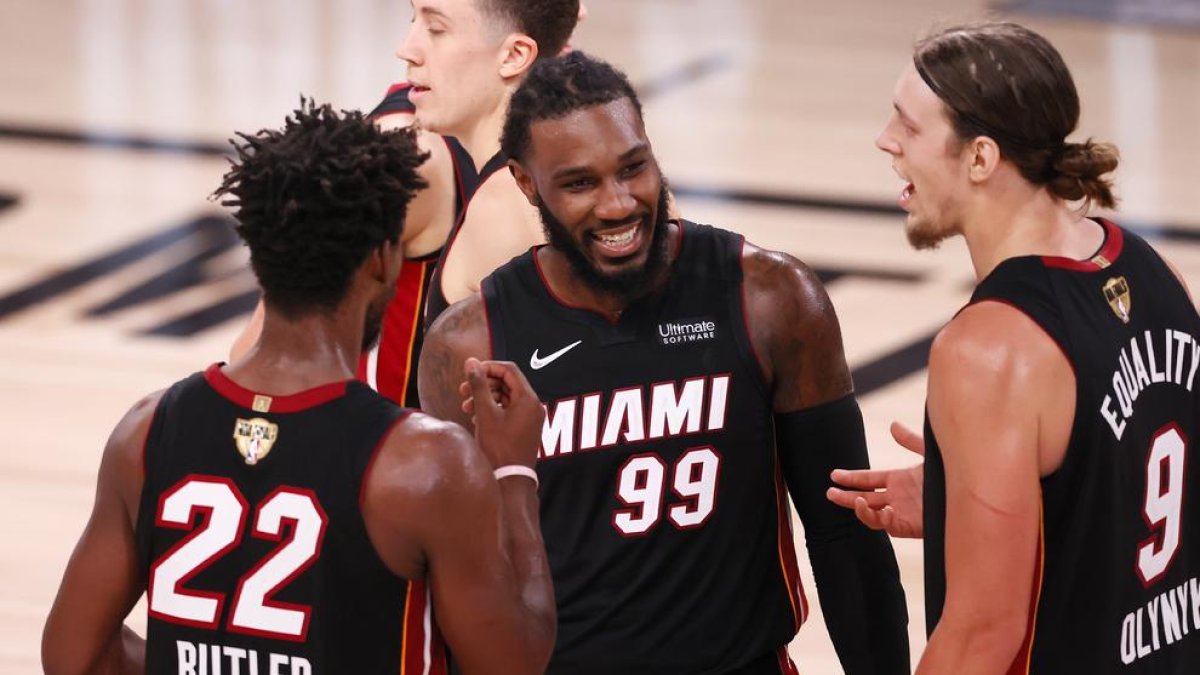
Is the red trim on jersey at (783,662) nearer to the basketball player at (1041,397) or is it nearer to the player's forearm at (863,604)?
the player's forearm at (863,604)

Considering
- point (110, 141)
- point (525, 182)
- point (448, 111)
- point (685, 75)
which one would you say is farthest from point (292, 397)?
point (685, 75)

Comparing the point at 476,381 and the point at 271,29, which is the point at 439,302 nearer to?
the point at 476,381

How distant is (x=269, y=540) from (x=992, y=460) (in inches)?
37.5

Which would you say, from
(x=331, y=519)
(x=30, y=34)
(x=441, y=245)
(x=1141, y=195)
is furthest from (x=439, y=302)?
(x=30, y=34)

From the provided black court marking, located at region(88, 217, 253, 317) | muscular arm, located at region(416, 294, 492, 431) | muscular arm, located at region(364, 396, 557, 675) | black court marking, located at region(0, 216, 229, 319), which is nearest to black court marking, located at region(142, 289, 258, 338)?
black court marking, located at region(88, 217, 253, 317)

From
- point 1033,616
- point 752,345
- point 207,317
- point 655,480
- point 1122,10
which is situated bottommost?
point 207,317

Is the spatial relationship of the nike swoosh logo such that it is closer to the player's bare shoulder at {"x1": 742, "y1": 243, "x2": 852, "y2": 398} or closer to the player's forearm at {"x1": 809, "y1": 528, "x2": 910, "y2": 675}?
the player's bare shoulder at {"x1": 742, "y1": 243, "x2": 852, "y2": 398}

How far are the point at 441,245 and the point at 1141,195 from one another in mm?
5742

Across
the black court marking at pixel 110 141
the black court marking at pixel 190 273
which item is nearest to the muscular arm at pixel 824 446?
the black court marking at pixel 190 273

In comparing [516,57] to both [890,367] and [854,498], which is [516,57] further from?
[890,367]

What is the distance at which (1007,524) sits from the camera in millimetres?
2713

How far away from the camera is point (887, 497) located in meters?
3.28

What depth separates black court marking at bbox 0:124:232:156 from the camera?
9.50 metres

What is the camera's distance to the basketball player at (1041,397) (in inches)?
107
